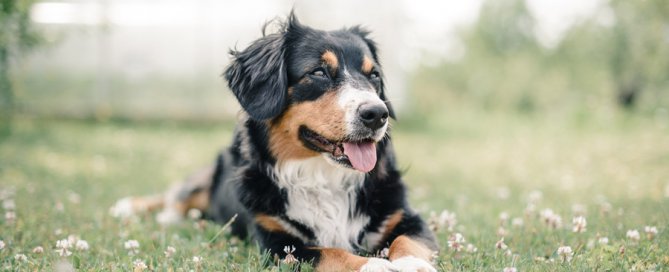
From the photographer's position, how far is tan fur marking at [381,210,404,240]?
11.9 feet

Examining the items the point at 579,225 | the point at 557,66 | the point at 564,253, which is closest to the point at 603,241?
the point at 579,225

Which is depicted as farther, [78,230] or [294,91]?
[78,230]

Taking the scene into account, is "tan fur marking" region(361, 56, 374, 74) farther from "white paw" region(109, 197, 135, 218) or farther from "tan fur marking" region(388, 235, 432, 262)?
"white paw" region(109, 197, 135, 218)

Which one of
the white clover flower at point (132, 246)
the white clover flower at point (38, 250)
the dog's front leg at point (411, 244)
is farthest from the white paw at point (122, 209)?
the dog's front leg at point (411, 244)

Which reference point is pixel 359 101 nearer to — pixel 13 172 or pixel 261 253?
pixel 261 253

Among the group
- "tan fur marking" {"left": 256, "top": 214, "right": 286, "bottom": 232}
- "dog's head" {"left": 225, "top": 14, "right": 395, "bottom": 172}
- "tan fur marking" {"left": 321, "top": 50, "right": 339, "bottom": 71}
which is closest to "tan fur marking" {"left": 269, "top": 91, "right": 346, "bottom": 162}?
"dog's head" {"left": 225, "top": 14, "right": 395, "bottom": 172}

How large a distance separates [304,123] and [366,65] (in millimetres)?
623

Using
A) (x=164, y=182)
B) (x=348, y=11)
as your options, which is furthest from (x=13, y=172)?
(x=348, y=11)

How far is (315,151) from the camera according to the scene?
367 cm

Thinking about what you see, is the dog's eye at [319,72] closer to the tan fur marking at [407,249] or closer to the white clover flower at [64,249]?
the tan fur marking at [407,249]

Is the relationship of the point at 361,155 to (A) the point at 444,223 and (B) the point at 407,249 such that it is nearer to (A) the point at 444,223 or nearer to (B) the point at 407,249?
(B) the point at 407,249

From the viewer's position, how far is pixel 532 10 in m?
17.1

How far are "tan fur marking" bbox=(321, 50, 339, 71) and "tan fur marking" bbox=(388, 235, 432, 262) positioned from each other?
3.72 feet

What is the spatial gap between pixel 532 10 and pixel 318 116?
49.6 feet
